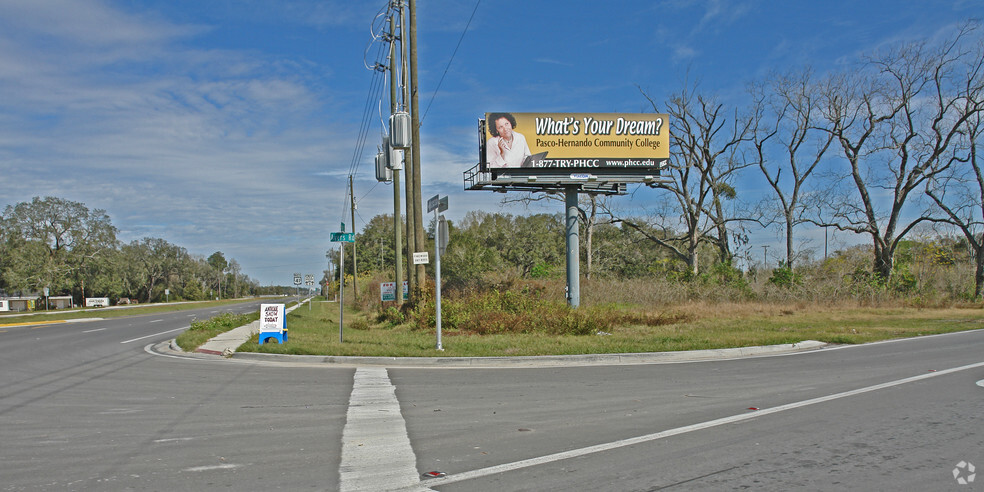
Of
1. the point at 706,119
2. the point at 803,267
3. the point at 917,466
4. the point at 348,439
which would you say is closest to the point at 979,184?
the point at 803,267

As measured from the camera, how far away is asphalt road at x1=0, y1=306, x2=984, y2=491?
5.13 m

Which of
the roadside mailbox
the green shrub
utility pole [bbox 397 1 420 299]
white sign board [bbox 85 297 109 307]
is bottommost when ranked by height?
white sign board [bbox 85 297 109 307]

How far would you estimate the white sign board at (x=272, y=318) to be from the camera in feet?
53.6

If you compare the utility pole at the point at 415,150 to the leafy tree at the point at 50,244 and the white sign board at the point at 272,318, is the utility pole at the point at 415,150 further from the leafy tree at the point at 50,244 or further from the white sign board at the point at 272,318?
the leafy tree at the point at 50,244

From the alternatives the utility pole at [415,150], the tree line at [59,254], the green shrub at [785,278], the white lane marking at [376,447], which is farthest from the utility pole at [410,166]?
the tree line at [59,254]

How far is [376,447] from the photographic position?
616 cm

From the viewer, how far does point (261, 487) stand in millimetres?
4902

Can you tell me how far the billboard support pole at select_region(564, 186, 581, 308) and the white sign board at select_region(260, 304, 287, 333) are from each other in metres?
14.4

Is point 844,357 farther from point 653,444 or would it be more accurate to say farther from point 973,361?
point 653,444

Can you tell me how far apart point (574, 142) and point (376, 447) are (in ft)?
77.2

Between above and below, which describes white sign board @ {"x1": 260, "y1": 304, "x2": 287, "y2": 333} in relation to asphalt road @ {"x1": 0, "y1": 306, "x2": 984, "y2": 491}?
above

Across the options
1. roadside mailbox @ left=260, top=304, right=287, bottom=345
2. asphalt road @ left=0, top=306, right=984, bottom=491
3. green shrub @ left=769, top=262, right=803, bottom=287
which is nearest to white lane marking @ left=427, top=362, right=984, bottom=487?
asphalt road @ left=0, top=306, right=984, bottom=491

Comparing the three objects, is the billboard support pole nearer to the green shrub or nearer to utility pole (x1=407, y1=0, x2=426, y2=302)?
utility pole (x1=407, y1=0, x2=426, y2=302)

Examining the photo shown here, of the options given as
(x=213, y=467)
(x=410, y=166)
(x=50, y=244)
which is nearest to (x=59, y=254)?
(x=50, y=244)
